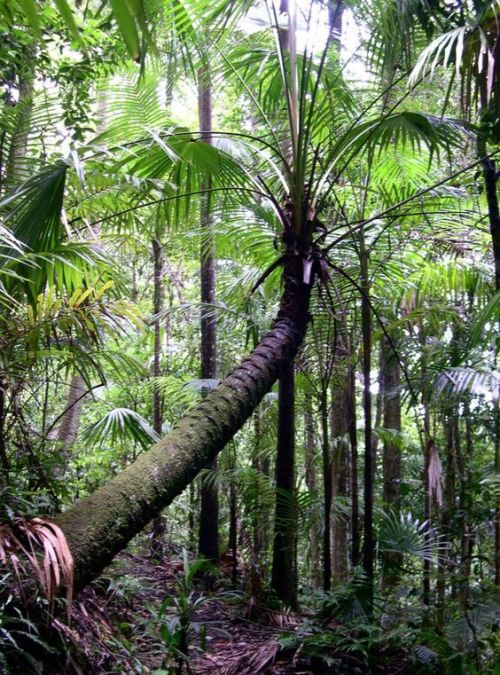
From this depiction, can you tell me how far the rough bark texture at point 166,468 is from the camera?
2396mm

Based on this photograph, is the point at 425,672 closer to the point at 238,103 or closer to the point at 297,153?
the point at 297,153

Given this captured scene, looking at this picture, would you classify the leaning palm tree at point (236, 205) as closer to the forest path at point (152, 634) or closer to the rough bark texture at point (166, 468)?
the rough bark texture at point (166, 468)

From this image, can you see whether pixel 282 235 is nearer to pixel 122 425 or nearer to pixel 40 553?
pixel 122 425

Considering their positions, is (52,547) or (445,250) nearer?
(52,547)

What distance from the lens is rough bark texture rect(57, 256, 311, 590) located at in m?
2.40

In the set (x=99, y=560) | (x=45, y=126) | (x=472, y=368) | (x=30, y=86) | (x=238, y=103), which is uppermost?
(x=238, y=103)

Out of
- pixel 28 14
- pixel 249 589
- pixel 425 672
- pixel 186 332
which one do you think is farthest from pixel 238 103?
pixel 28 14

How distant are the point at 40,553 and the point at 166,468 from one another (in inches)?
25.5

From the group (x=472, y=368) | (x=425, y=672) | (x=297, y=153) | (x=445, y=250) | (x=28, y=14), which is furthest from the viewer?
(x=445, y=250)

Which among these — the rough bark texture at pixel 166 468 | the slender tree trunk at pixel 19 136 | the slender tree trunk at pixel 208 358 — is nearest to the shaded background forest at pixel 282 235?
the slender tree trunk at pixel 19 136

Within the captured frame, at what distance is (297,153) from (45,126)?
1.95 metres

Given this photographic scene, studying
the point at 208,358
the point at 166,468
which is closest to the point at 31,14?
the point at 166,468

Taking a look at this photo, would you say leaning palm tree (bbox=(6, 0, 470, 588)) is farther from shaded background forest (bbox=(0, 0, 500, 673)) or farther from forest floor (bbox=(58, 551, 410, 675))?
forest floor (bbox=(58, 551, 410, 675))

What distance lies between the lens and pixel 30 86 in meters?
5.35
